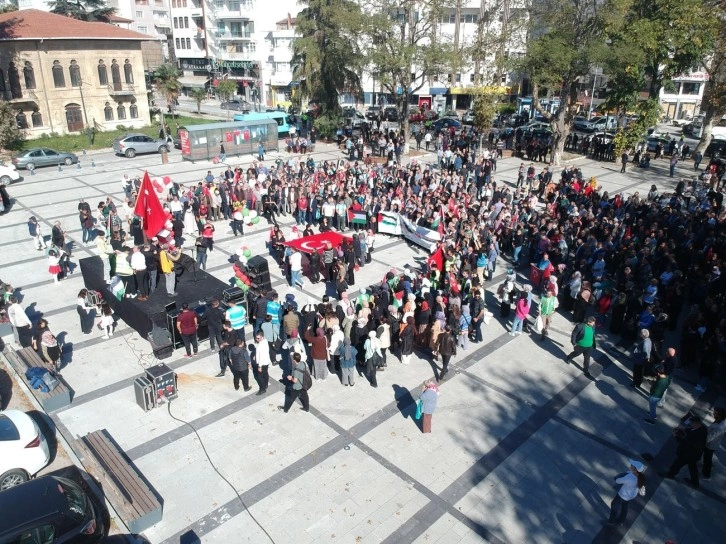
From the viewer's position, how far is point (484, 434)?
10875mm

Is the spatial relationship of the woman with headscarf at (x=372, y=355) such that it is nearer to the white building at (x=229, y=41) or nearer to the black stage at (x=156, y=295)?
the black stage at (x=156, y=295)

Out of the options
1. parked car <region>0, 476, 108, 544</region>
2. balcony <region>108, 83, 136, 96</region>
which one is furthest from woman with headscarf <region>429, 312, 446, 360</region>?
balcony <region>108, 83, 136, 96</region>

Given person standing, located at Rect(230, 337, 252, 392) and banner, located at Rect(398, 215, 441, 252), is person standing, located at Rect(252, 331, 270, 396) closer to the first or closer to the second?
person standing, located at Rect(230, 337, 252, 392)

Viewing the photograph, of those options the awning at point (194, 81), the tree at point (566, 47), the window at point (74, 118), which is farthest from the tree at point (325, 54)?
the awning at point (194, 81)

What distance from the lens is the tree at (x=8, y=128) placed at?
36281 millimetres

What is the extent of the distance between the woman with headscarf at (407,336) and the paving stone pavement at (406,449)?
15.4 inches

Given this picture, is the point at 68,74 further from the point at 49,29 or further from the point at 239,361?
the point at 239,361

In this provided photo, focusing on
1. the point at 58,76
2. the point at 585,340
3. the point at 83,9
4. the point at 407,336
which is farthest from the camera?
the point at 83,9

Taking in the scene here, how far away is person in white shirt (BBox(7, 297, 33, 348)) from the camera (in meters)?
12.7

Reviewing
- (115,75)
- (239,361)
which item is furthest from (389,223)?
(115,75)

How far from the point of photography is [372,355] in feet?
39.5

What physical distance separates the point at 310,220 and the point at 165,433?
510 inches

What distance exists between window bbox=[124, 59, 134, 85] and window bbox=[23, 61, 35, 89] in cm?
711

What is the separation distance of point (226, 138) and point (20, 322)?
78.6ft
